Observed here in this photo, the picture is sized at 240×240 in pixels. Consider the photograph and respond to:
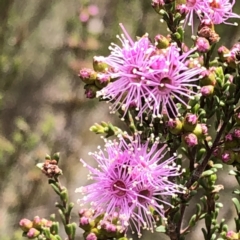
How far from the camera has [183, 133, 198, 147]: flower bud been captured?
48 centimetres

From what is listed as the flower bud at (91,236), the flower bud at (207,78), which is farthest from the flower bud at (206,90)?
the flower bud at (91,236)

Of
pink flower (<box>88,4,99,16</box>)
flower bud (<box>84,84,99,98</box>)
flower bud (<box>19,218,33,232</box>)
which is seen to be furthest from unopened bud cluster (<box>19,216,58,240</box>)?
pink flower (<box>88,4,99,16</box>)

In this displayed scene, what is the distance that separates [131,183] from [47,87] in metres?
1.29

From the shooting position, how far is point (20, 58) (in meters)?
1.60

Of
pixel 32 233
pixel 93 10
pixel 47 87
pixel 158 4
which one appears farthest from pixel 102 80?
pixel 47 87

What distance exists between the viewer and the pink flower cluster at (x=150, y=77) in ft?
1.53

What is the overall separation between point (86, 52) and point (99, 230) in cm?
112

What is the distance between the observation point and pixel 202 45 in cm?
51

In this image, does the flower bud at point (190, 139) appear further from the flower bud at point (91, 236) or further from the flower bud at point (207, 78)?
the flower bud at point (91, 236)

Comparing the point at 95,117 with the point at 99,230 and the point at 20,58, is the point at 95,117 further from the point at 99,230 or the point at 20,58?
the point at 99,230

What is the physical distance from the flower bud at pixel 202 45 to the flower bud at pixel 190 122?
0.08 metres

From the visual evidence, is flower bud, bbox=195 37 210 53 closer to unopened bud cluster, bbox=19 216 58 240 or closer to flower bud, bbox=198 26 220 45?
flower bud, bbox=198 26 220 45

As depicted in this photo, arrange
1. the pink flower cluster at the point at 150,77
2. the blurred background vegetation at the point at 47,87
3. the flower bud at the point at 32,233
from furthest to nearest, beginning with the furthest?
the blurred background vegetation at the point at 47,87 < the flower bud at the point at 32,233 < the pink flower cluster at the point at 150,77

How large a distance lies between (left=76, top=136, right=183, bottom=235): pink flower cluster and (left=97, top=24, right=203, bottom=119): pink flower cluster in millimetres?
54
